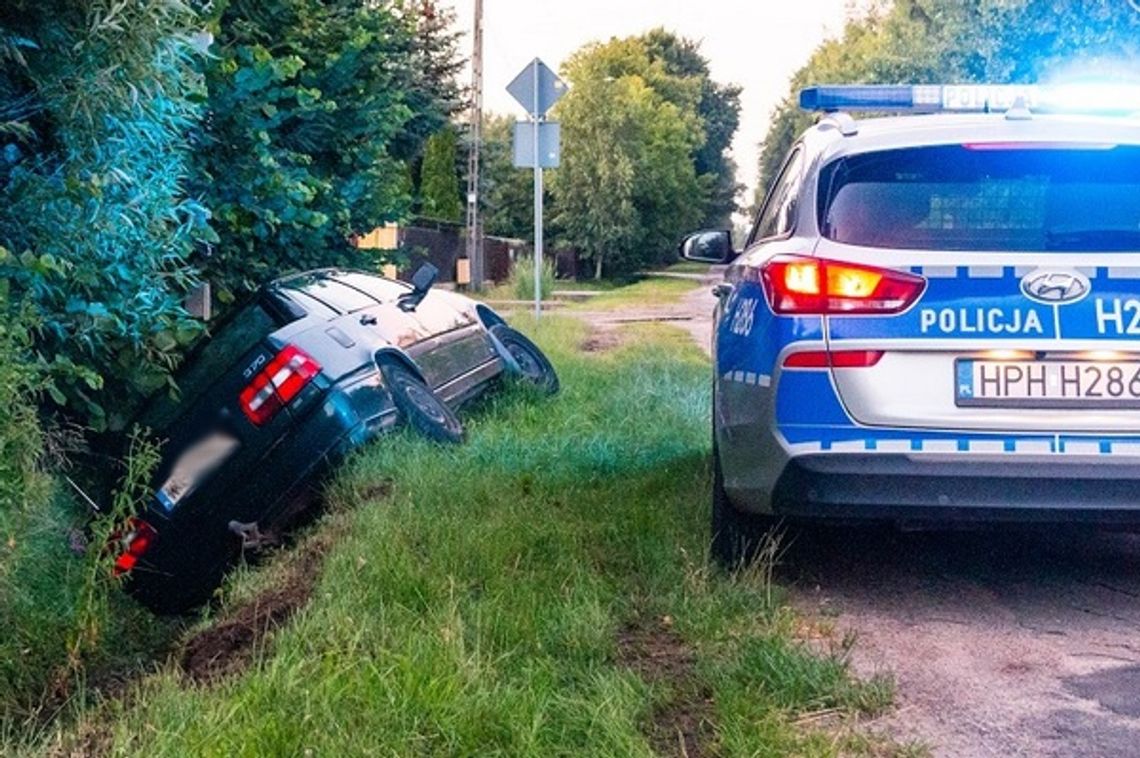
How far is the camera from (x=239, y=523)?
5730mm

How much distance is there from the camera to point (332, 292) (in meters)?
7.32

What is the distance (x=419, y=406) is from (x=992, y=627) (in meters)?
3.05

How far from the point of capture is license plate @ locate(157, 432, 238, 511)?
5.76 meters

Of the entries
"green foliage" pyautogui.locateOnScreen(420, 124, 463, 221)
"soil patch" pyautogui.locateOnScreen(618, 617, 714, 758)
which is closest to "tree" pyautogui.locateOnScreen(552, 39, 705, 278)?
"green foliage" pyautogui.locateOnScreen(420, 124, 463, 221)

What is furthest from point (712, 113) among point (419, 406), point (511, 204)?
point (419, 406)

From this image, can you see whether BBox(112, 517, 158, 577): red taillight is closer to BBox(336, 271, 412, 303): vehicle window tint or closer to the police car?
BBox(336, 271, 412, 303): vehicle window tint

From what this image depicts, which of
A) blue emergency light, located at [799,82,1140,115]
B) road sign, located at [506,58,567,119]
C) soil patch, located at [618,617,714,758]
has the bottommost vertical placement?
soil patch, located at [618,617,714,758]

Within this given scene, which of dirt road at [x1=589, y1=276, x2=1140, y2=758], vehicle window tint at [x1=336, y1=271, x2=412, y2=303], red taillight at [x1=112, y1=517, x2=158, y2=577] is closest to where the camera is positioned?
dirt road at [x1=589, y1=276, x2=1140, y2=758]

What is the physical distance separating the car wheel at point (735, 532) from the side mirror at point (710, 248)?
65.8 inches

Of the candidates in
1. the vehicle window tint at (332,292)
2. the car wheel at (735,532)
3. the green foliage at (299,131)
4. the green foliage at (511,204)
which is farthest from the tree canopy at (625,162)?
the car wheel at (735,532)

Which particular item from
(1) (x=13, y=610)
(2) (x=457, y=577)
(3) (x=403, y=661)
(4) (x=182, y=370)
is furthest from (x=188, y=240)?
(3) (x=403, y=661)

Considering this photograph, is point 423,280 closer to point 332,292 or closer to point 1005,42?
point 332,292

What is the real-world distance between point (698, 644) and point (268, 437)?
2.54 m

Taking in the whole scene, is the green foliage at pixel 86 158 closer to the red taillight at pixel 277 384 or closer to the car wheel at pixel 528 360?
the red taillight at pixel 277 384
